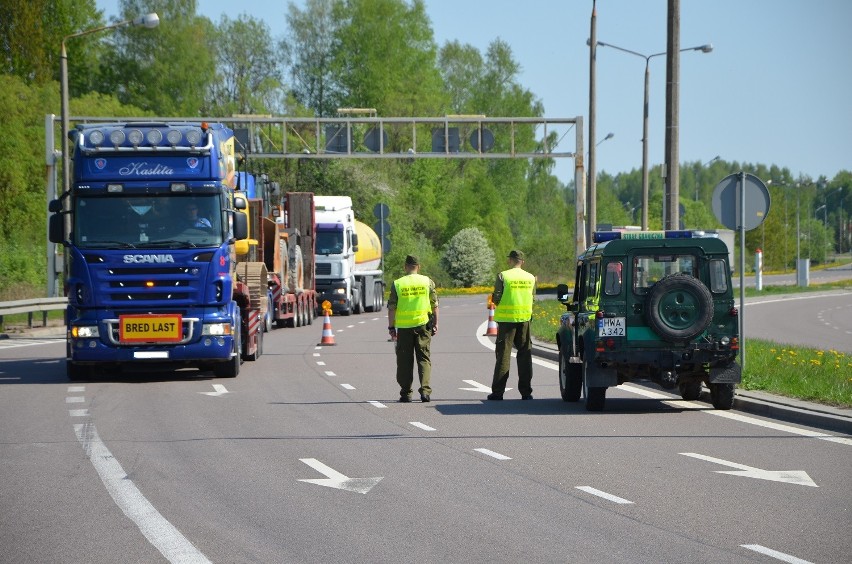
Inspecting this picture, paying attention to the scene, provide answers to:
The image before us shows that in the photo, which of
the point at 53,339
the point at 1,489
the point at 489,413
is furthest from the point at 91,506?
the point at 53,339

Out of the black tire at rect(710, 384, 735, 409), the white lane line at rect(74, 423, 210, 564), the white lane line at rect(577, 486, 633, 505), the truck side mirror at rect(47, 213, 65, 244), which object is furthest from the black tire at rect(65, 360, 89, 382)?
the white lane line at rect(577, 486, 633, 505)

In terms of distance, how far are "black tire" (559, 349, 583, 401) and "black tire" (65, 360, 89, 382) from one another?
25.6 feet

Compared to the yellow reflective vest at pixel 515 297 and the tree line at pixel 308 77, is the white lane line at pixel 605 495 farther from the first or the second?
the tree line at pixel 308 77

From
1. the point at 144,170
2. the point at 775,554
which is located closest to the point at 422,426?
the point at 775,554

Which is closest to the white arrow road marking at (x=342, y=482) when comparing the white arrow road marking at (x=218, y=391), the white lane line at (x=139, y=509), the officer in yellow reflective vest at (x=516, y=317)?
the white lane line at (x=139, y=509)

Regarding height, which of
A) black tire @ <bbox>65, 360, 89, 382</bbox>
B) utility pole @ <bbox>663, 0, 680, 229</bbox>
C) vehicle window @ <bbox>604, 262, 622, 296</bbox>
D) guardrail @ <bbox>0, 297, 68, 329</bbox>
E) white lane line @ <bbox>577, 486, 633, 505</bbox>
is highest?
utility pole @ <bbox>663, 0, 680, 229</bbox>

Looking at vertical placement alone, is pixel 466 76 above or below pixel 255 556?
above

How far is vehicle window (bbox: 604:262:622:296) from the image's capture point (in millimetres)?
15305

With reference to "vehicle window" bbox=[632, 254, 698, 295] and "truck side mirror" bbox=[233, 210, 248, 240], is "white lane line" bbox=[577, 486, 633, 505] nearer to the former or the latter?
"vehicle window" bbox=[632, 254, 698, 295]

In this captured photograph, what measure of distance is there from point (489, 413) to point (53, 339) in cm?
1961

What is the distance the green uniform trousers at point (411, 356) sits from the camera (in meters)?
17.2

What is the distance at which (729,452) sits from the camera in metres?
12.1

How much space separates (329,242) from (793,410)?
33.0m

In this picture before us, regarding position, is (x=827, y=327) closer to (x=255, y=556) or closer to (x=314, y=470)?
(x=314, y=470)
